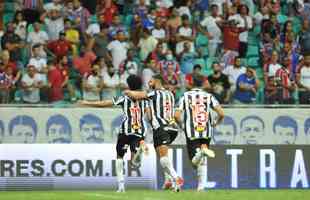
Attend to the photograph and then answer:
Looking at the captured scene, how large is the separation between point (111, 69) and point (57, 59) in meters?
1.64

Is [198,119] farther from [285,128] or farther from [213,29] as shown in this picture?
[213,29]

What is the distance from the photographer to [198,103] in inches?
727

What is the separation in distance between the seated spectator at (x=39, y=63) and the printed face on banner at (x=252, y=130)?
461 cm

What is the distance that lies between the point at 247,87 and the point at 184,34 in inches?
121

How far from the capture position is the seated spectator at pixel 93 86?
896 inches

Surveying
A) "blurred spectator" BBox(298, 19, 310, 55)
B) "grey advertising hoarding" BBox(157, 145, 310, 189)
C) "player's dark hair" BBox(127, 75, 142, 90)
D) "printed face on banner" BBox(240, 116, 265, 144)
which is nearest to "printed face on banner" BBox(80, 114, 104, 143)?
"grey advertising hoarding" BBox(157, 145, 310, 189)

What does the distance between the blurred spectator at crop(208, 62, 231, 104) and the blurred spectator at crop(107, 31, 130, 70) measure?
2224 millimetres

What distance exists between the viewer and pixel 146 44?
2511 centimetres

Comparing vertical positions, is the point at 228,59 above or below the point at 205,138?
above

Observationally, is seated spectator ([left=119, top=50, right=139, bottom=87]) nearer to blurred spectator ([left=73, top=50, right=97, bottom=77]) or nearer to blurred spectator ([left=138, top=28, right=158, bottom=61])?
blurred spectator ([left=138, top=28, right=158, bottom=61])

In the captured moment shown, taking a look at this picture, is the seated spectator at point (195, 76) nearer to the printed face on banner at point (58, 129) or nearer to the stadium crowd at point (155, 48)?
the stadium crowd at point (155, 48)

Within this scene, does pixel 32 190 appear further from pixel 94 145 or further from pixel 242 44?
pixel 242 44

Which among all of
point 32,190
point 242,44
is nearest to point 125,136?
point 32,190

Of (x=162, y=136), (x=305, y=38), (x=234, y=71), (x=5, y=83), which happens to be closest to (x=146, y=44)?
(x=234, y=71)
